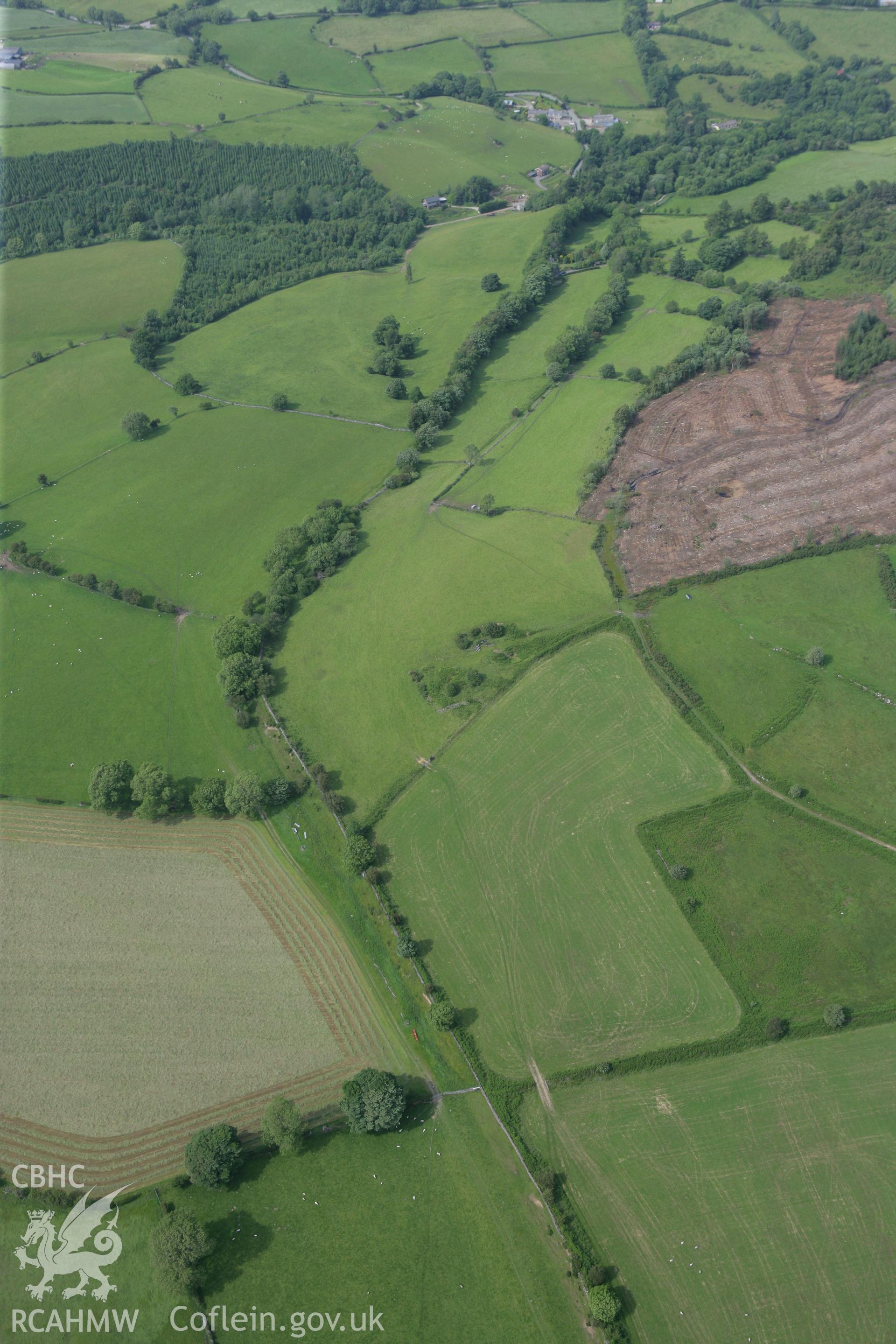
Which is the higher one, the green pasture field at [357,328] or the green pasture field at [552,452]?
the green pasture field at [357,328]

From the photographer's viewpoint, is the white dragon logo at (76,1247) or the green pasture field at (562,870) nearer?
the white dragon logo at (76,1247)

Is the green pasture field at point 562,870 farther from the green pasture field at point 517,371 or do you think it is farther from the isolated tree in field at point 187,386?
the isolated tree in field at point 187,386

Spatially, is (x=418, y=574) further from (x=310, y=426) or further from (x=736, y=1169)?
(x=736, y=1169)

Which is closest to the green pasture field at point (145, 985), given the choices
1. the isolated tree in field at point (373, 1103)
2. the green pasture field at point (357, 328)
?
the isolated tree in field at point (373, 1103)

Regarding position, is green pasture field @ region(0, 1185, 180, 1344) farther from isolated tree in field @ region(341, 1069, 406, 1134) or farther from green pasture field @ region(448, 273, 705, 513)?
green pasture field @ region(448, 273, 705, 513)

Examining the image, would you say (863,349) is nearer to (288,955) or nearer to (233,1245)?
(288,955)

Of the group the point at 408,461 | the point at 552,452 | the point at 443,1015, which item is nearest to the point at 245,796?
the point at 443,1015
